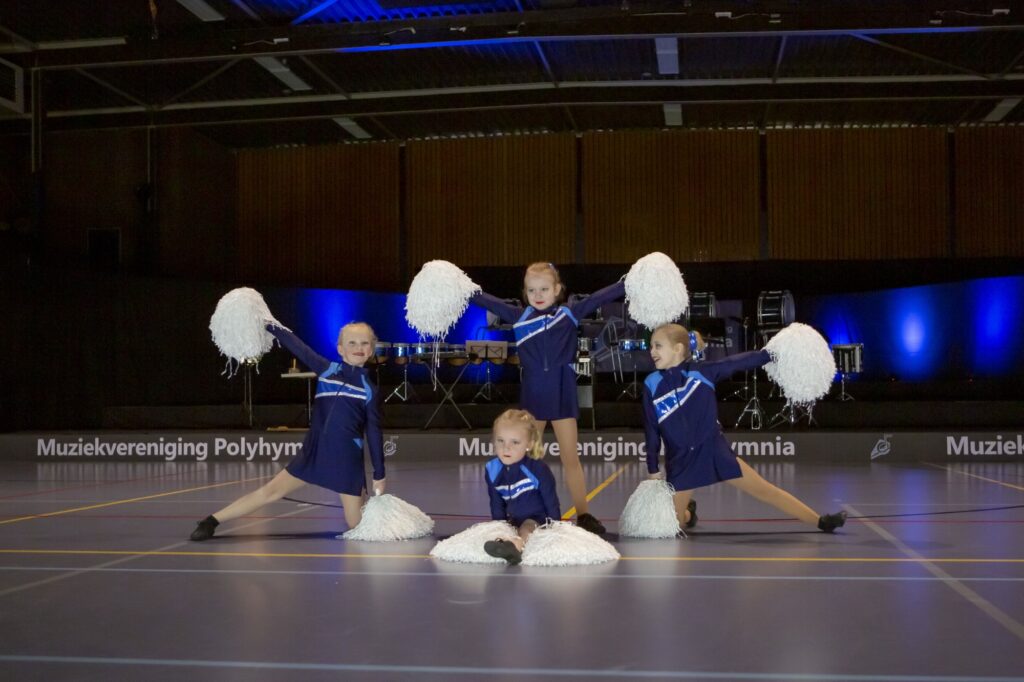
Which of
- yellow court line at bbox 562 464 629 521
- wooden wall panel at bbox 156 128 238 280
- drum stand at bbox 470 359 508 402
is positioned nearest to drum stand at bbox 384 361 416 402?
drum stand at bbox 470 359 508 402

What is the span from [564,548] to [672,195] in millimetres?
12989

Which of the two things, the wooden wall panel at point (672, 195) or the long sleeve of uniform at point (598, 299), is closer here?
the long sleeve of uniform at point (598, 299)

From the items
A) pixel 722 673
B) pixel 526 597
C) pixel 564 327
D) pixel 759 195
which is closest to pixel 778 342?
pixel 564 327

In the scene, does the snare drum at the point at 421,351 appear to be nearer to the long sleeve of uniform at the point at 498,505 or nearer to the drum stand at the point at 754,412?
the drum stand at the point at 754,412

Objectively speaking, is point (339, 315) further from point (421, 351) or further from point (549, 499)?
point (549, 499)

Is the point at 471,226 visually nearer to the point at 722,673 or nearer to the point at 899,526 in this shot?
the point at 899,526

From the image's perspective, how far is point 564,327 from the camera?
14.3ft

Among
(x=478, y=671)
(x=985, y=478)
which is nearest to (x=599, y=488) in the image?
(x=985, y=478)

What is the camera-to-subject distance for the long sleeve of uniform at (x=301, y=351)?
169 inches

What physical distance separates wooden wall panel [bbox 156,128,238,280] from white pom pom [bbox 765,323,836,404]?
40.1 ft

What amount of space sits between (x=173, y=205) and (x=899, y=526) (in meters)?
13.0

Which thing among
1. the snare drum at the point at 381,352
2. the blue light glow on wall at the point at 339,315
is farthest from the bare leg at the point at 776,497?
the blue light glow on wall at the point at 339,315

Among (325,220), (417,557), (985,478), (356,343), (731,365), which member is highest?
(325,220)

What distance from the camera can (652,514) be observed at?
158 inches
